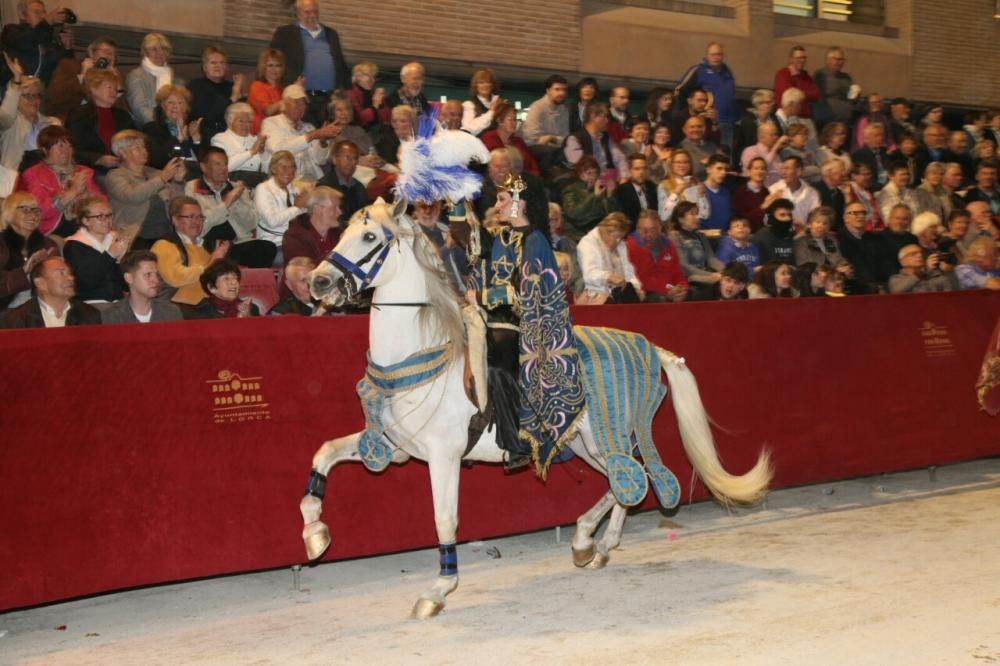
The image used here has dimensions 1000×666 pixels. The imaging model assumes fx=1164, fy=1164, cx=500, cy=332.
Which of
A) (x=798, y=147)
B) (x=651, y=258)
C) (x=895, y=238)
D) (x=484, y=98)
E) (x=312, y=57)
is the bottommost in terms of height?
(x=651, y=258)

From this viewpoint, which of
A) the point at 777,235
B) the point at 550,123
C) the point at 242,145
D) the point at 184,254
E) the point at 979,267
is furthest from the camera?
the point at 550,123

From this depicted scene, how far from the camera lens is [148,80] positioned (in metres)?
11.1

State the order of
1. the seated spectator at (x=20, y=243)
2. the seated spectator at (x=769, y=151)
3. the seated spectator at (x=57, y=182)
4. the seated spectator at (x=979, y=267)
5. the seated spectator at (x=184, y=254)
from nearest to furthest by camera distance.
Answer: the seated spectator at (x=20, y=243) → the seated spectator at (x=184, y=254) → the seated spectator at (x=57, y=182) → the seated spectator at (x=979, y=267) → the seated spectator at (x=769, y=151)

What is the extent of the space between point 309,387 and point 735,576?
3.21 metres

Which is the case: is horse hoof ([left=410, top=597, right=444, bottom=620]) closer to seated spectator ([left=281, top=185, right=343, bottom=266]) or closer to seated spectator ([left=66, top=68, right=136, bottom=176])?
seated spectator ([left=281, top=185, right=343, bottom=266])

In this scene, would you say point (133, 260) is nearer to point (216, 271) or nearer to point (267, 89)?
point (216, 271)

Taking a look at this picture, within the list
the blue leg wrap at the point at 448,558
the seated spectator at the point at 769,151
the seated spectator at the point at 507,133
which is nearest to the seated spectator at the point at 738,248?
the seated spectator at the point at 507,133

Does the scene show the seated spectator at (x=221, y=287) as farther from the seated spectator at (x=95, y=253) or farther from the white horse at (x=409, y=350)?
the white horse at (x=409, y=350)

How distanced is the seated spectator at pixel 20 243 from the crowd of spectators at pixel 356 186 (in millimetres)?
15

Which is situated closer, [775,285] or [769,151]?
[775,285]

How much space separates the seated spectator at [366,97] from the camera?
12133mm

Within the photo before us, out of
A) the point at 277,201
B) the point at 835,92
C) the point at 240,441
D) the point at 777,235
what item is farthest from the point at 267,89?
the point at 835,92

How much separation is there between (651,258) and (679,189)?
1858mm

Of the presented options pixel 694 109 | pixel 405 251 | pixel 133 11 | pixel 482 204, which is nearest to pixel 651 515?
pixel 482 204
